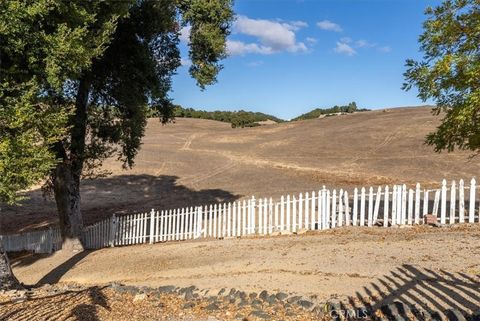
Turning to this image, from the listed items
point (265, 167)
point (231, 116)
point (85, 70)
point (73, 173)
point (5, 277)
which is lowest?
point (5, 277)

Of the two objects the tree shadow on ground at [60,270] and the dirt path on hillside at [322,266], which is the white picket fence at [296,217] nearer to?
the dirt path on hillside at [322,266]

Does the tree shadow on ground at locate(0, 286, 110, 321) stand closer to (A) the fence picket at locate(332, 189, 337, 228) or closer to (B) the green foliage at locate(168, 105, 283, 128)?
(A) the fence picket at locate(332, 189, 337, 228)

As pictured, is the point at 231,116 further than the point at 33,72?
Yes

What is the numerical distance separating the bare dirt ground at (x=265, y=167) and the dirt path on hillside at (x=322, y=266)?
10.5 m

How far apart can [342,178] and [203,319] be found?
20783mm

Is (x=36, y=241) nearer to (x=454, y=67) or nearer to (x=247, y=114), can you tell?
(x=454, y=67)

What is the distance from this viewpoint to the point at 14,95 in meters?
9.62

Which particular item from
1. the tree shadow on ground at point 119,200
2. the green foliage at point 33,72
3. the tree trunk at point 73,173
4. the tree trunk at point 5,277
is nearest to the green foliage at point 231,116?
the tree shadow on ground at point 119,200

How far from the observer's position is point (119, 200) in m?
26.3

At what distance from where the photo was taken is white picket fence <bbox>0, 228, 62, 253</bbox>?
1762 cm

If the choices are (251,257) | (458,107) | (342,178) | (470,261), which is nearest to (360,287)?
(470,261)

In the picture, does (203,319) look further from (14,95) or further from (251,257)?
(14,95)

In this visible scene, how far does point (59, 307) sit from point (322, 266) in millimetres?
4886

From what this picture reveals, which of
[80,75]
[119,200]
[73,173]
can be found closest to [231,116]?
[119,200]
